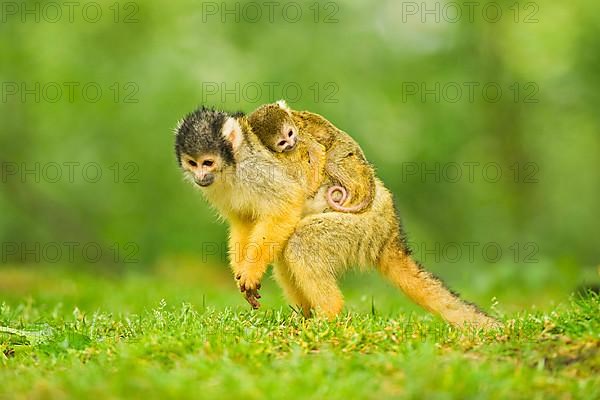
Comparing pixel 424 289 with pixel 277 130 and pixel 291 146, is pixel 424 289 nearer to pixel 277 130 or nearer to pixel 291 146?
pixel 291 146

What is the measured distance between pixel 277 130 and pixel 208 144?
65cm

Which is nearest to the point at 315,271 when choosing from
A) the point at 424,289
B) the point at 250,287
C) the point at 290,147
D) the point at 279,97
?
the point at 250,287

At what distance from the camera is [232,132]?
284 inches

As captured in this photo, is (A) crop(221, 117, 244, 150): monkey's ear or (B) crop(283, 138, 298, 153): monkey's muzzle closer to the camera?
(A) crop(221, 117, 244, 150): monkey's ear

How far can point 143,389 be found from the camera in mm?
4355

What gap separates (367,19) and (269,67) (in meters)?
2.73

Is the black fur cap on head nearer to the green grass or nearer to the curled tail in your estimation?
the curled tail

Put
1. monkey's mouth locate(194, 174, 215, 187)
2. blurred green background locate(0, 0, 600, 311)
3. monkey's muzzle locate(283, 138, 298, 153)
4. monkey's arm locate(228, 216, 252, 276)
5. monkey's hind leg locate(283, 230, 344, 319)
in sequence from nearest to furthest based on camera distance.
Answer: monkey's hind leg locate(283, 230, 344, 319) → monkey's mouth locate(194, 174, 215, 187) → monkey's arm locate(228, 216, 252, 276) → monkey's muzzle locate(283, 138, 298, 153) → blurred green background locate(0, 0, 600, 311)

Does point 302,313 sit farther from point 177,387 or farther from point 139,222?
point 139,222

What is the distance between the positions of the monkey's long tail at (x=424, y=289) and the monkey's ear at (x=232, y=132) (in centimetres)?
159

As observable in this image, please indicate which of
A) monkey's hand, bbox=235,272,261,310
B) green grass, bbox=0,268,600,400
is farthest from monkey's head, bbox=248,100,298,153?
green grass, bbox=0,268,600,400

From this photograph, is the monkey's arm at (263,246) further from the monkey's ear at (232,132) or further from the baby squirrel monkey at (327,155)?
the monkey's ear at (232,132)

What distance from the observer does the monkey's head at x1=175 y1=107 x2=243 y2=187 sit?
7.11 metres

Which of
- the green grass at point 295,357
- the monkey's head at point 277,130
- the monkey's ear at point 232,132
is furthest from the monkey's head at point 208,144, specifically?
the green grass at point 295,357
